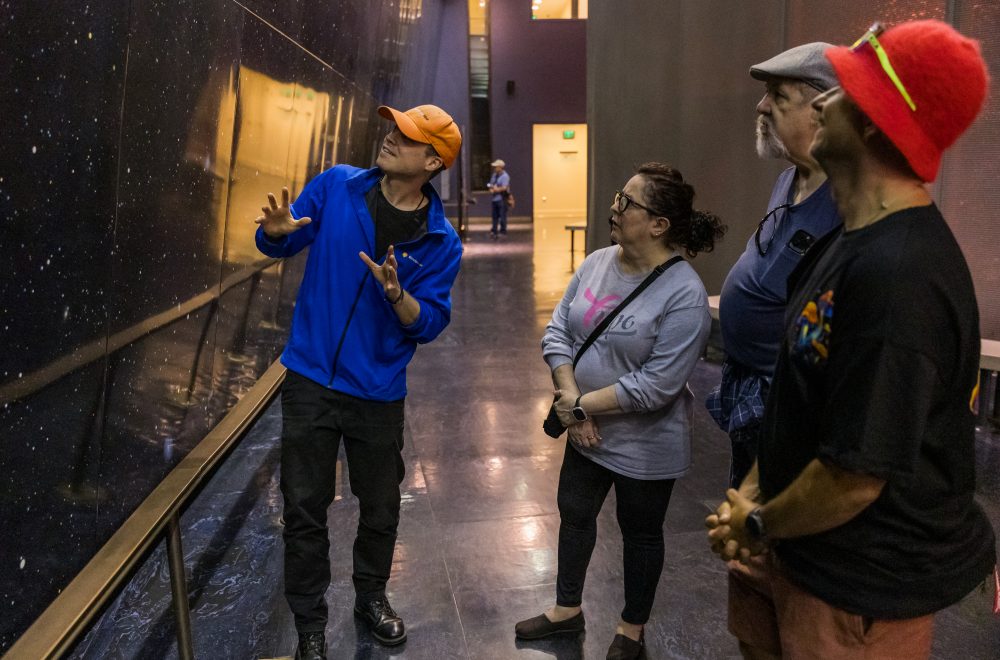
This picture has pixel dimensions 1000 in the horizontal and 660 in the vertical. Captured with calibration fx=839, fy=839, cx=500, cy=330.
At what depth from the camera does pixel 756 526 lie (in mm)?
1549

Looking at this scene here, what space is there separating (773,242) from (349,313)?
1.35 meters

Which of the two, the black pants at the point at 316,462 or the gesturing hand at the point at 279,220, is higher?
the gesturing hand at the point at 279,220

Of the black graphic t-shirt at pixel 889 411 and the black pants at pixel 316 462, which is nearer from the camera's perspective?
the black graphic t-shirt at pixel 889 411

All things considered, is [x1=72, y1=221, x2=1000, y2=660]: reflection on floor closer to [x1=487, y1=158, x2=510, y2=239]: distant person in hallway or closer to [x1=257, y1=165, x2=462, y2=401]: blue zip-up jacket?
[x1=257, y1=165, x2=462, y2=401]: blue zip-up jacket

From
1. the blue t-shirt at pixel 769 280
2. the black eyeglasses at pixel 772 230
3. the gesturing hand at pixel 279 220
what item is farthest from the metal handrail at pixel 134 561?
the black eyeglasses at pixel 772 230

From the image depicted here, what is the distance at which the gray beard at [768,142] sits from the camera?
2.27m

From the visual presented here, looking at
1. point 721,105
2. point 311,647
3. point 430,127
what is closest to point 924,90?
point 430,127

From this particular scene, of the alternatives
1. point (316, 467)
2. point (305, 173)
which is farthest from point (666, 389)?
point (305, 173)

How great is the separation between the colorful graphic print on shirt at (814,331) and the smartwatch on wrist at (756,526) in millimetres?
307

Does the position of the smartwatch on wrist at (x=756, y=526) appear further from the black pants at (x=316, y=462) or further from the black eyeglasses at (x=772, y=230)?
the black pants at (x=316, y=462)

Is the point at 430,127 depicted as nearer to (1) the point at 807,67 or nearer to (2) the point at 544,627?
(1) the point at 807,67

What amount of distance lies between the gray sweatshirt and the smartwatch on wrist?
1026 mm

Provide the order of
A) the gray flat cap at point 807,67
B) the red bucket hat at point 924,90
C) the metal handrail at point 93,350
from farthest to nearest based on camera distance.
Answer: the gray flat cap at point 807,67 < the metal handrail at point 93,350 < the red bucket hat at point 924,90

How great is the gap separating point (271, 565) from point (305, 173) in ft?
11.1
